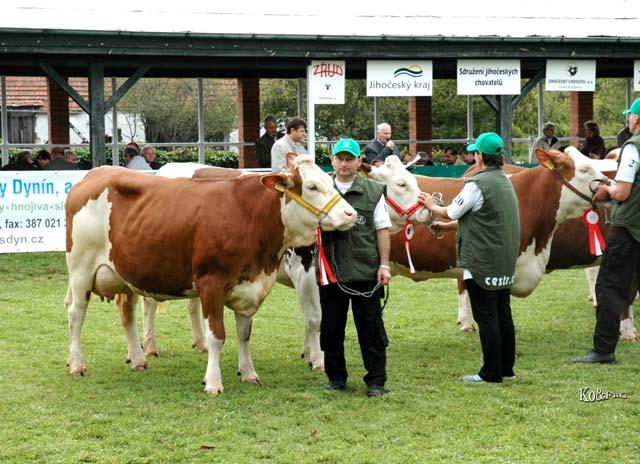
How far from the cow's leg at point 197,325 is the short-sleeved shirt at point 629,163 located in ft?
13.4

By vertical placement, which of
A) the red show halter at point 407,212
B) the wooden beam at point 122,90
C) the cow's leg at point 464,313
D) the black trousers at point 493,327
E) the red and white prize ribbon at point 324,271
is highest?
the wooden beam at point 122,90

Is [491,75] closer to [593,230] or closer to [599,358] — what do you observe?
[593,230]

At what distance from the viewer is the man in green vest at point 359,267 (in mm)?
8305

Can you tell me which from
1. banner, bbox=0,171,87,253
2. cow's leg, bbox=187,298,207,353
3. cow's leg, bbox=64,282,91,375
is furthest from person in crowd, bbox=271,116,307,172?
banner, bbox=0,171,87,253

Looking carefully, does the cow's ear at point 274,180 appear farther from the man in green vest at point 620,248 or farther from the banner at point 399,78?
the banner at point 399,78

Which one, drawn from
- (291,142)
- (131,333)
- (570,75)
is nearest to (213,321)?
(131,333)

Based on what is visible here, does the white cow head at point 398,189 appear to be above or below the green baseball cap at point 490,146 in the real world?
below

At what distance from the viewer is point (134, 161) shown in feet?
59.7

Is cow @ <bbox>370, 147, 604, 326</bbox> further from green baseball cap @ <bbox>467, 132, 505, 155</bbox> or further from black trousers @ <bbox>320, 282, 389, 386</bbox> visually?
black trousers @ <bbox>320, 282, 389, 386</bbox>

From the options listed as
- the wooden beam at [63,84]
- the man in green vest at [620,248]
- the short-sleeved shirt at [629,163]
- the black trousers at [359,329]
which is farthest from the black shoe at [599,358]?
the wooden beam at [63,84]

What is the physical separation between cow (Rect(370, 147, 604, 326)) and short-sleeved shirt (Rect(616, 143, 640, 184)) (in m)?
1.03

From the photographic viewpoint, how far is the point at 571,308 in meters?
13.3

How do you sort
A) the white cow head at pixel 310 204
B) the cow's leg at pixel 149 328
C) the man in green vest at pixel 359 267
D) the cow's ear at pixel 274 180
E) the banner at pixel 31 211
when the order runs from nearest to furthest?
1. the white cow head at pixel 310 204
2. the man in green vest at pixel 359 267
3. the cow's ear at pixel 274 180
4. the cow's leg at pixel 149 328
5. the banner at pixel 31 211

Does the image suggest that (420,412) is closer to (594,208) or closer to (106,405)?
(106,405)
